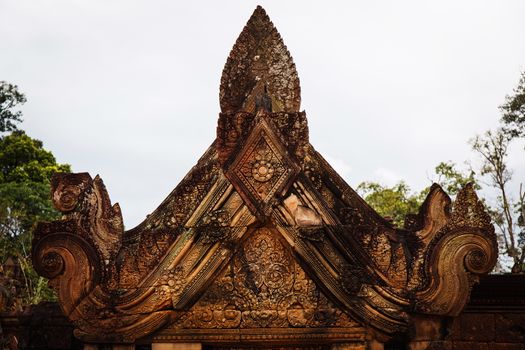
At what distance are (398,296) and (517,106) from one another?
28.7m

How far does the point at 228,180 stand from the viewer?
673 cm

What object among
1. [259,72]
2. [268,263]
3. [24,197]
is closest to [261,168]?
[268,263]

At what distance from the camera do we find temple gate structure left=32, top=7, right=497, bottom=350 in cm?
650

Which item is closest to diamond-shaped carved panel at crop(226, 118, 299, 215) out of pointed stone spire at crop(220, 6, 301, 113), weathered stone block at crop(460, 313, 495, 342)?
pointed stone spire at crop(220, 6, 301, 113)

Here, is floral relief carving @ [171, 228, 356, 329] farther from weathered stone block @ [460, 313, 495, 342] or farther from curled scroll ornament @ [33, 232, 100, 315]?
weathered stone block @ [460, 313, 495, 342]

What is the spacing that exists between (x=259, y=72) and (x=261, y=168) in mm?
1101

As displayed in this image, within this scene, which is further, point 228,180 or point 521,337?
point 521,337

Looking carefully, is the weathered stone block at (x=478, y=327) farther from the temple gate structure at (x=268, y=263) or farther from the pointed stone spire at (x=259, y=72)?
the pointed stone spire at (x=259, y=72)

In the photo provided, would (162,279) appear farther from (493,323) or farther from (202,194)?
(493,323)

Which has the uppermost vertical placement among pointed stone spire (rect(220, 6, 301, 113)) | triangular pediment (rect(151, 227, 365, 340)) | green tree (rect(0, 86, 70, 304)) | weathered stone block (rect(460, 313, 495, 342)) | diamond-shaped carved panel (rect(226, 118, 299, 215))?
green tree (rect(0, 86, 70, 304))

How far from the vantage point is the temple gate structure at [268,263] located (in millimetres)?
6500

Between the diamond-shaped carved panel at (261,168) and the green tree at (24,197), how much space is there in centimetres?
2046

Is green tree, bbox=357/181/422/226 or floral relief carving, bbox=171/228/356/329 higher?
green tree, bbox=357/181/422/226

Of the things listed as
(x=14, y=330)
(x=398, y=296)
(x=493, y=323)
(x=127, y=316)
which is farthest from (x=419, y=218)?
(x=14, y=330)
